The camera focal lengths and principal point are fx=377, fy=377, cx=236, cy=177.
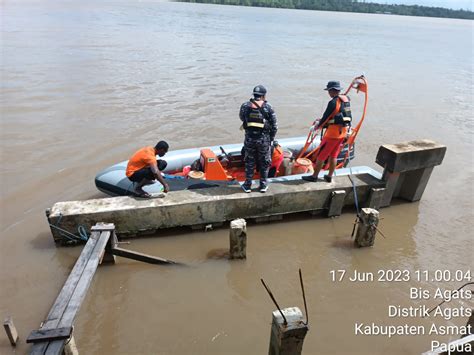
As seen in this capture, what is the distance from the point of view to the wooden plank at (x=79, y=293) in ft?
9.37

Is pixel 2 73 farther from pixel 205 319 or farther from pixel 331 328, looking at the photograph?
pixel 331 328

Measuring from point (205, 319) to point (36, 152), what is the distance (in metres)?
6.01

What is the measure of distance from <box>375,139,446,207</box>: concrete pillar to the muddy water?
1.29 feet

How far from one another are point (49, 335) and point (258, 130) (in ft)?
10.8

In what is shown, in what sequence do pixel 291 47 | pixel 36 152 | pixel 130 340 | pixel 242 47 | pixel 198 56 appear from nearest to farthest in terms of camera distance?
pixel 130 340 < pixel 36 152 < pixel 198 56 < pixel 242 47 < pixel 291 47

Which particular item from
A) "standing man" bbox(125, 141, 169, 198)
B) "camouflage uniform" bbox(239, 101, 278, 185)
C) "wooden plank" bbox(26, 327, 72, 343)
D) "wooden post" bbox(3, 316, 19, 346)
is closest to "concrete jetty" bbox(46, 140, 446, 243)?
"standing man" bbox(125, 141, 169, 198)

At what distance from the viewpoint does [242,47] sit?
24.2m

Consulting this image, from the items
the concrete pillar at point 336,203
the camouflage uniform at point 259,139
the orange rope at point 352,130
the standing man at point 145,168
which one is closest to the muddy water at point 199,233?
the concrete pillar at point 336,203

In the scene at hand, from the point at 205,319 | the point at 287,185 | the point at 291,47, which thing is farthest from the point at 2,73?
the point at 291,47

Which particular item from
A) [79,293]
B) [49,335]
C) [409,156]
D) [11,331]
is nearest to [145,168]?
[79,293]

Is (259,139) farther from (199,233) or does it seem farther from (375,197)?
(375,197)

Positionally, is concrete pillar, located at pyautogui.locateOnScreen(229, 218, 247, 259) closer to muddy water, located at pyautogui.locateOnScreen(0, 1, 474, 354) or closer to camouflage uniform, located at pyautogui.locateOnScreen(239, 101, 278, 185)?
A: muddy water, located at pyautogui.locateOnScreen(0, 1, 474, 354)

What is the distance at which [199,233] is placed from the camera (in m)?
5.41

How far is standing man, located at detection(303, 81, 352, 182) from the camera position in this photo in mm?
5309
